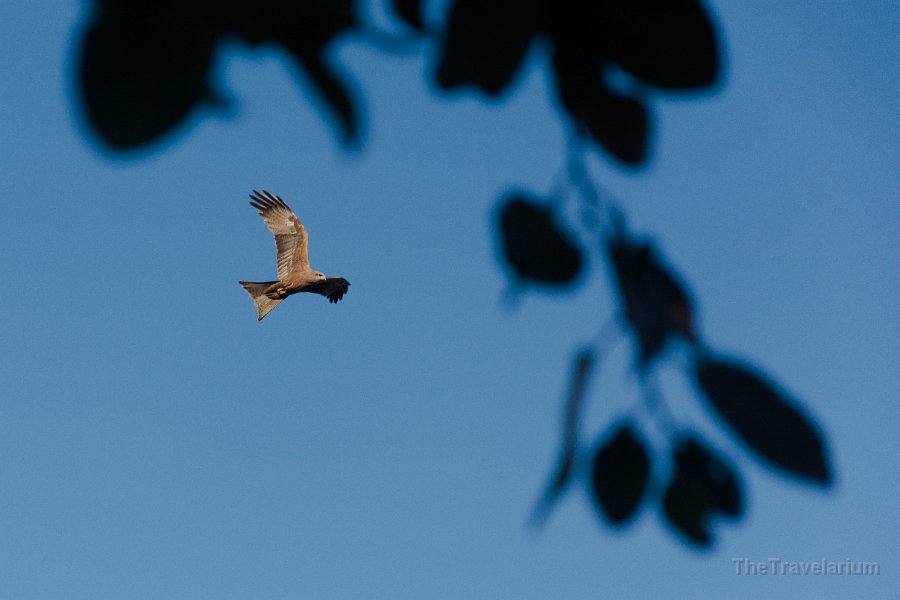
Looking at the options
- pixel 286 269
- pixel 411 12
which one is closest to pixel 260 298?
pixel 286 269

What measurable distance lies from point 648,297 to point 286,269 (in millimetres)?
15671

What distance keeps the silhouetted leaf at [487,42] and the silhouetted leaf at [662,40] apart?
0.40 ft

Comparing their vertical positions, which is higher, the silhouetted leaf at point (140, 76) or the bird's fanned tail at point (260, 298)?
Answer: the silhouetted leaf at point (140, 76)

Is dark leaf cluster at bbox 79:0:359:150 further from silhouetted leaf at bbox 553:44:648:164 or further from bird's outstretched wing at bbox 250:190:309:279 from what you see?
bird's outstretched wing at bbox 250:190:309:279

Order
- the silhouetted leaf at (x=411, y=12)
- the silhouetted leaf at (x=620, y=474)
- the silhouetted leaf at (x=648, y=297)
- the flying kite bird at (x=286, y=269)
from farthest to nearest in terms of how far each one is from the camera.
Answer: the flying kite bird at (x=286, y=269)
the silhouetted leaf at (x=411, y=12)
the silhouetted leaf at (x=620, y=474)
the silhouetted leaf at (x=648, y=297)

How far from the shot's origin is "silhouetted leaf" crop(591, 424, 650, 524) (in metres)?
1.15

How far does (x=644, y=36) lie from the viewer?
1.20 meters

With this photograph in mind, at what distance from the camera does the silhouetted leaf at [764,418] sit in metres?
0.96

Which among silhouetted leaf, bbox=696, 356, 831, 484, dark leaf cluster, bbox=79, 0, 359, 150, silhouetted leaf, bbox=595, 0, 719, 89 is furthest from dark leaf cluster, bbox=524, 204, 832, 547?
dark leaf cluster, bbox=79, 0, 359, 150

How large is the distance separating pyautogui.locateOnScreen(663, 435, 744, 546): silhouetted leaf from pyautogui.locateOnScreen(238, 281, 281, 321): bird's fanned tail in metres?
15.9

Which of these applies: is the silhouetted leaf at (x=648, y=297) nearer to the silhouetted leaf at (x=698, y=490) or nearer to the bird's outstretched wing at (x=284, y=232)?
the silhouetted leaf at (x=698, y=490)

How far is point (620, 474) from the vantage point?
117 centimetres

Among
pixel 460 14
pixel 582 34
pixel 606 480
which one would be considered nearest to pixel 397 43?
pixel 460 14

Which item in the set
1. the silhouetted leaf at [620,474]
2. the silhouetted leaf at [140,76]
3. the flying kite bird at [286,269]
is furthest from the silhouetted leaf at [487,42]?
the flying kite bird at [286,269]
